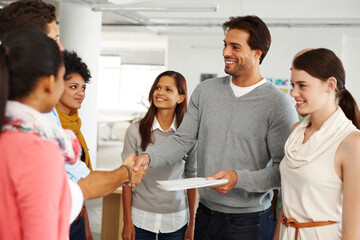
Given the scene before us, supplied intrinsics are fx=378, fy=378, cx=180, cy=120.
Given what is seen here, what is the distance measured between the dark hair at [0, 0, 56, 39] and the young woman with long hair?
1052 millimetres

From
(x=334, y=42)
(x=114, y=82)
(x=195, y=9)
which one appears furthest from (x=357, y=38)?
(x=114, y=82)

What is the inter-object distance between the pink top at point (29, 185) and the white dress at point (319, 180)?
41.1 inches

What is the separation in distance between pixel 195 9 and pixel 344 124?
14.0ft

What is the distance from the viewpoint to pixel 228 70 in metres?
2.06

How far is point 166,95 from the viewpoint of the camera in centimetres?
244

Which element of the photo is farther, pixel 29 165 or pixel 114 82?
pixel 114 82

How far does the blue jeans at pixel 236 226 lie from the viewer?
6.40 ft

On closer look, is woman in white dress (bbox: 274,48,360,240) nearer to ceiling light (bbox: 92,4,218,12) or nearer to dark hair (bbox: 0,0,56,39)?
dark hair (bbox: 0,0,56,39)

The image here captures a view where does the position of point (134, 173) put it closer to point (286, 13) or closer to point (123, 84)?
point (286, 13)

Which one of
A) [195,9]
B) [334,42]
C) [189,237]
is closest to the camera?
[189,237]

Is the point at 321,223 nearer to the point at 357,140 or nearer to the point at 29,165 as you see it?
the point at 357,140

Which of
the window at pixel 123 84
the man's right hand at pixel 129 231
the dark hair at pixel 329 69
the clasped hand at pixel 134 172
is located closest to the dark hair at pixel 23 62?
the clasped hand at pixel 134 172

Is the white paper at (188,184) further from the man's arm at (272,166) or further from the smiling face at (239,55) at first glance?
the smiling face at (239,55)

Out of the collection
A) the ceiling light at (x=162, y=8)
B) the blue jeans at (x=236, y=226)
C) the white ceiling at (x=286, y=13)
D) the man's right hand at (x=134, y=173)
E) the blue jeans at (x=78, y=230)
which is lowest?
the blue jeans at (x=78, y=230)
